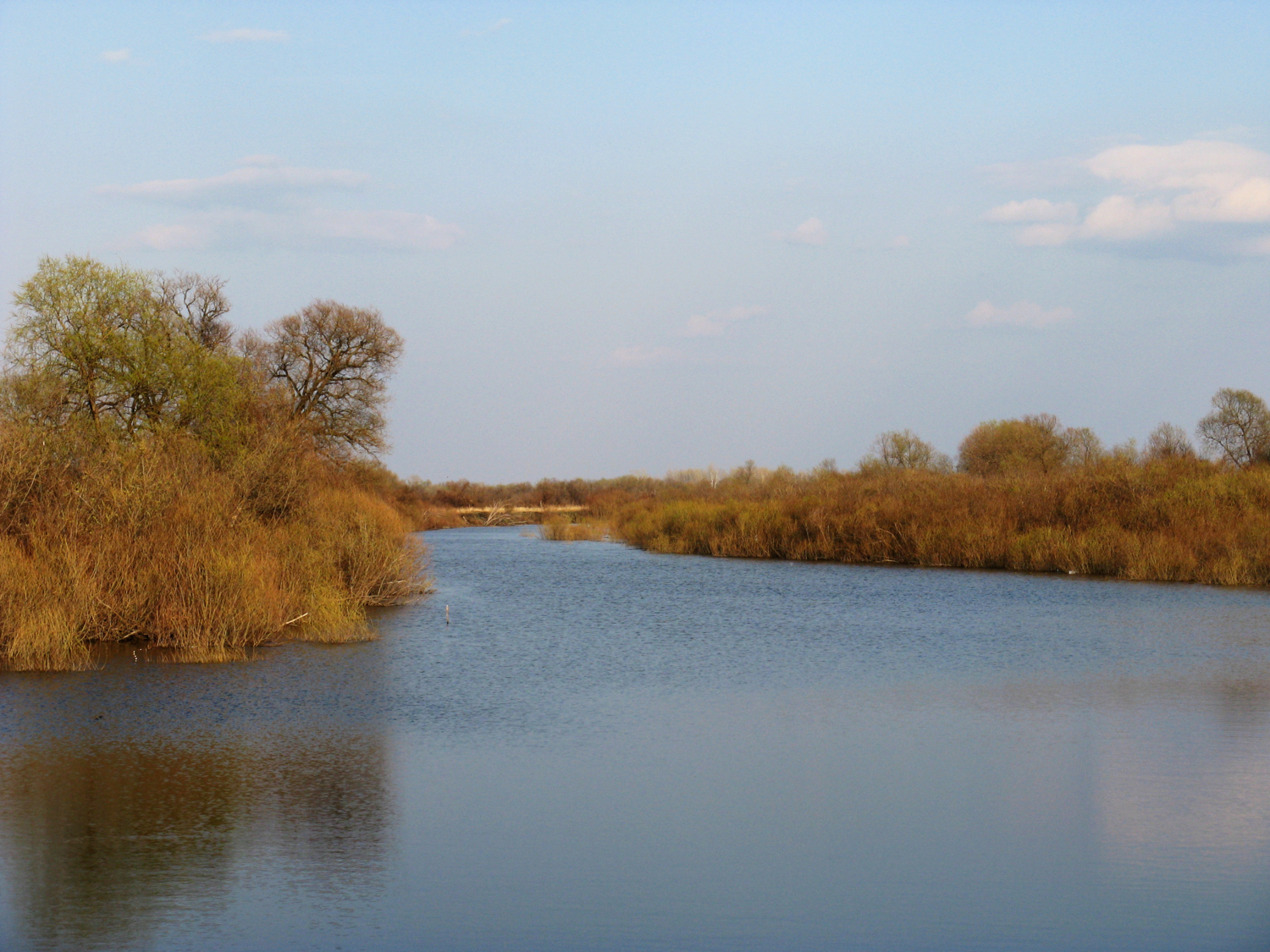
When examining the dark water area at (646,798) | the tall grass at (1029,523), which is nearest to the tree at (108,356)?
the dark water area at (646,798)

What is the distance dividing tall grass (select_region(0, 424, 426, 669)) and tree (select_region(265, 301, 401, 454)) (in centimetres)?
2459

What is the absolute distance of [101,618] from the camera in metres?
16.0

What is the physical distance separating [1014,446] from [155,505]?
174ft

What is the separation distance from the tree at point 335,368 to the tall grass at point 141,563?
24594 mm

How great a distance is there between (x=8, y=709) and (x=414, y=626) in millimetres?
8356

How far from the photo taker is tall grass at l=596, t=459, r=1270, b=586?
27.5 meters

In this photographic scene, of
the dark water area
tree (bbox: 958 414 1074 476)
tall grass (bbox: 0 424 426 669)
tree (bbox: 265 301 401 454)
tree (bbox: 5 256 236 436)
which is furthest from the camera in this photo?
tree (bbox: 958 414 1074 476)

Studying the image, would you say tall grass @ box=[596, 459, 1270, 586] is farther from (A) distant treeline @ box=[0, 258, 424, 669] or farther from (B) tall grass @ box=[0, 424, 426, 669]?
(B) tall grass @ box=[0, 424, 426, 669]

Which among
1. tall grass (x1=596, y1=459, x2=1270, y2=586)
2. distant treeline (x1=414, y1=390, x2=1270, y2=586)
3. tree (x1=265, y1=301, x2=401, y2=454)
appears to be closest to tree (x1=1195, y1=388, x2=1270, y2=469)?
distant treeline (x1=414, y1=390, x2=1270, y2=586)

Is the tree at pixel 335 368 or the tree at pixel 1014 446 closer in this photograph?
the tree at pixel 335 368

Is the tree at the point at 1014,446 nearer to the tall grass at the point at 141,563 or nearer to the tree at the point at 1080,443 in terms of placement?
the tree at the point at 1080,443

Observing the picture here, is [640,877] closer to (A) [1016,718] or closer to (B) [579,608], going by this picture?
(A) [1016,718]

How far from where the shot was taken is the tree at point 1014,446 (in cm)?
6009

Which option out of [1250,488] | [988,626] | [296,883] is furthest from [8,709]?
[1250,488]
